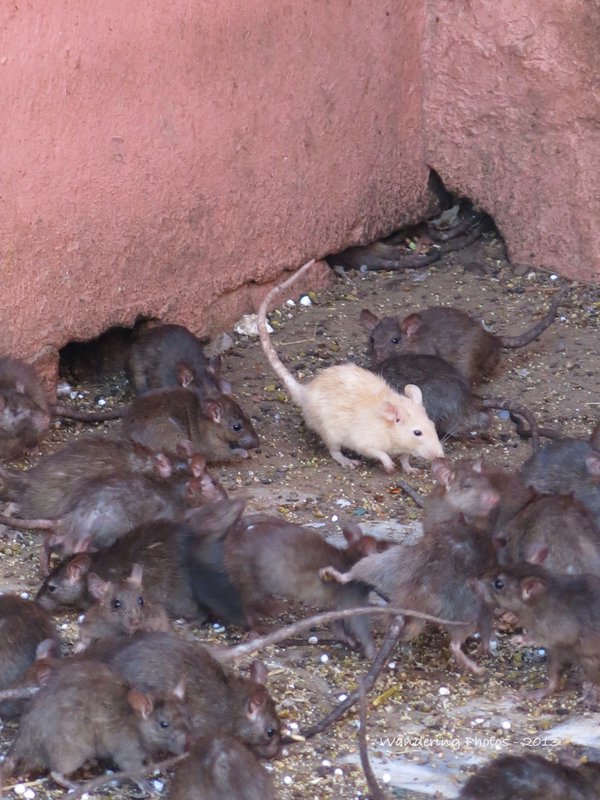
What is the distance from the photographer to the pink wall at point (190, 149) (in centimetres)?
853

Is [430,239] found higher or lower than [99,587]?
lower

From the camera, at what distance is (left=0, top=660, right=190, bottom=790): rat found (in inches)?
223

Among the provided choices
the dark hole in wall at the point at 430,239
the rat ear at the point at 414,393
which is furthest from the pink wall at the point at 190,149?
the rat ear at the point at 414,393

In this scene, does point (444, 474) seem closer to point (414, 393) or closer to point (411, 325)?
point (414, 393)

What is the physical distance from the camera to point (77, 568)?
681 centimetres

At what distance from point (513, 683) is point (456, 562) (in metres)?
0.56

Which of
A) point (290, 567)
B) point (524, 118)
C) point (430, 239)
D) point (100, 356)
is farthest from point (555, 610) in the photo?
point (430, 239)

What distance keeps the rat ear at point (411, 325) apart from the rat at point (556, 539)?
288 centimetres

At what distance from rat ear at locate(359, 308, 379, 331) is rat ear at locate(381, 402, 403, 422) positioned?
1446 millimetres

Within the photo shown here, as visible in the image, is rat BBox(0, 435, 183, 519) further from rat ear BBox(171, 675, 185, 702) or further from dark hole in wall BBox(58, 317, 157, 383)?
rat ear BBox(171, 675, 185, 702)

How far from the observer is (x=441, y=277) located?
37.7ft

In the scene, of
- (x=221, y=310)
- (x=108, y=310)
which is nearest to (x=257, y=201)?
(x=221, y=310)

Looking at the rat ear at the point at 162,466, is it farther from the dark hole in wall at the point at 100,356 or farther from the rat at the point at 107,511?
the dark hole in wall at the point at 100,356

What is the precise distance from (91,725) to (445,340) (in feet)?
15.8
